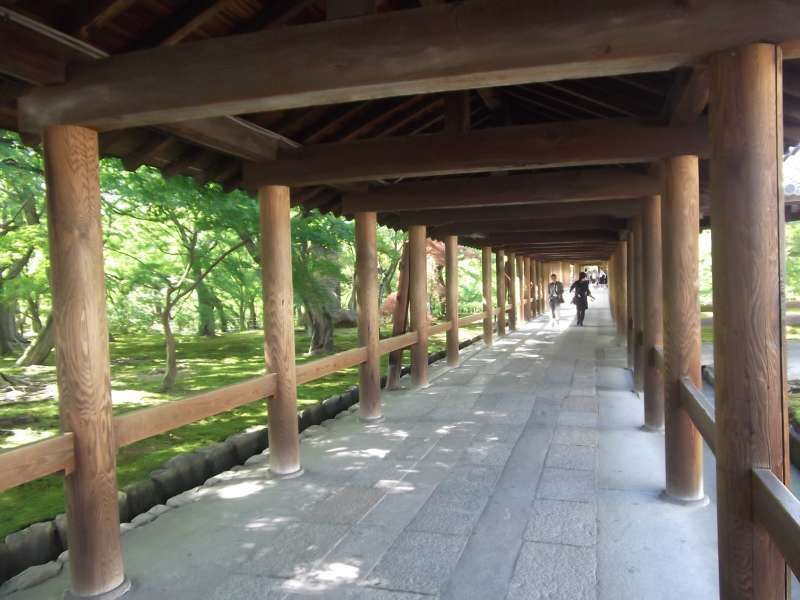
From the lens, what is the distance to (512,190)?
21.5 feet

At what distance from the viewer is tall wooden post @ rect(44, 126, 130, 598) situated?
3.28 metres

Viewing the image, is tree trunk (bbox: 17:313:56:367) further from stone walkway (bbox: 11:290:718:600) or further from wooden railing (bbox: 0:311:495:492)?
wooden railing (bbox: 0:311:495:492)

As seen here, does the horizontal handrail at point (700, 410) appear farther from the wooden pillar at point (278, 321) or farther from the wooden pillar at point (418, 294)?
the wooden pillar at point (418, 294)

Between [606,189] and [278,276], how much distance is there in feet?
11.5

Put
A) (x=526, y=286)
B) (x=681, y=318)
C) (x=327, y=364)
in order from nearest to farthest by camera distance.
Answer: (x=681, y=318)
(x=327, y=364)
(x=526, y=286)

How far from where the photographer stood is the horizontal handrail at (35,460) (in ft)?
9.33

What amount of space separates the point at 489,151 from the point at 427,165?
0.51 m

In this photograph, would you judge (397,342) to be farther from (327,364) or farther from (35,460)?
(35,460)

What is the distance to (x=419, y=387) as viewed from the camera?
31.0 feet

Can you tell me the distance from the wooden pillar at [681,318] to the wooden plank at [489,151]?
0.75 feet

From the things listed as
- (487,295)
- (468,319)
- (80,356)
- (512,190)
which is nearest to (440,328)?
(468,319)

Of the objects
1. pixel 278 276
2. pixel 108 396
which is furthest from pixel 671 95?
pixel 108 396

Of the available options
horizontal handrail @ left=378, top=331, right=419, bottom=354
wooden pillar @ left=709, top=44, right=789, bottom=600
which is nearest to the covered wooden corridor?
wooden pillar @ left=709, top=44, right=789, bottom=600

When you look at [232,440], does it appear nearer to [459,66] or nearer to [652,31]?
[459,66]
